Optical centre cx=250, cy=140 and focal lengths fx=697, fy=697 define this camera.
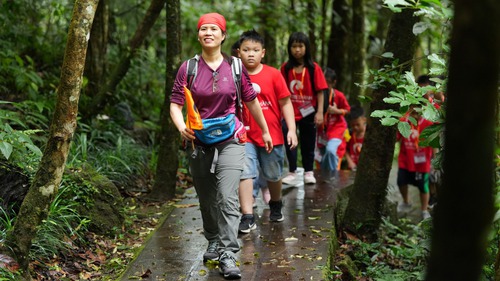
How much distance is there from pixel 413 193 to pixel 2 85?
7.84 meters

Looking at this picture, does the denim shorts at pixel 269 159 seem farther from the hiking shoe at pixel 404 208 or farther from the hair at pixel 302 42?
the hiking shoe at pixel 404 208

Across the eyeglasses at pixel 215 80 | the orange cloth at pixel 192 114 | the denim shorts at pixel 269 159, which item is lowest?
the denim shorts at pixel 269 159

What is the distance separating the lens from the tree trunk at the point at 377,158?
23.6ft

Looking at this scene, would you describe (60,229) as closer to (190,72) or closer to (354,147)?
(190,72)

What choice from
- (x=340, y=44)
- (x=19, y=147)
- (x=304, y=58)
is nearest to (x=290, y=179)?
(x=304, y=58)

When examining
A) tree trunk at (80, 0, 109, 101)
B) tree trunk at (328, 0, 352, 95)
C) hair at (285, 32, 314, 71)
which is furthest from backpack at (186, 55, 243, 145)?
tree trunk at (328, 0, 352, 95)

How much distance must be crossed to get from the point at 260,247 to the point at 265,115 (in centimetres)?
137

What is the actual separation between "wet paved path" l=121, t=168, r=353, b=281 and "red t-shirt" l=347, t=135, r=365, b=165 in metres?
3.00

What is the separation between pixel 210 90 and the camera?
5574 millimetres

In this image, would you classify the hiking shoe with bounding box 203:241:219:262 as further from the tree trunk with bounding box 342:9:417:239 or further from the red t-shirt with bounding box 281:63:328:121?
the red t-shirt with bounding box 281:63:328:121

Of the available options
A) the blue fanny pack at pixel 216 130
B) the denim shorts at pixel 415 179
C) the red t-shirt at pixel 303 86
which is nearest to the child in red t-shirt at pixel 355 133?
the denim shorts at pixel 415 179

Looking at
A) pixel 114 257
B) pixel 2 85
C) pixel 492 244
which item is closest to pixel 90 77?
pixel 2 85

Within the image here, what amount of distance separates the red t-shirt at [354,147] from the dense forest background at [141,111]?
5.24 ft

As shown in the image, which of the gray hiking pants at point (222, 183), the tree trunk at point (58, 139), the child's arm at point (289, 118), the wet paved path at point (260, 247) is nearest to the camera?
the tree trunk at point (58, 139)
